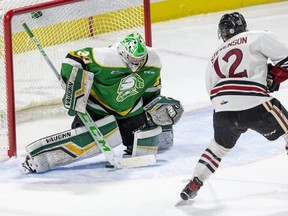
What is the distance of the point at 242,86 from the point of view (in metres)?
3.05

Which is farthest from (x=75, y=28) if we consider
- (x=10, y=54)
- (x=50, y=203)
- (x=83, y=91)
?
(x=50, y=203)

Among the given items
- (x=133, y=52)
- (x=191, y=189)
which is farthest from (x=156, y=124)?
(x=191, y=189)

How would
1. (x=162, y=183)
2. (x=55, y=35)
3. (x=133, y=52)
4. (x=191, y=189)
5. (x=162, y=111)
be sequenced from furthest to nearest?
1. (x=55, y=35)
2. (x=162, y=111)
3. (x=133, y=52)
4. (x=162, y=183)
5. (x=191, y=189)

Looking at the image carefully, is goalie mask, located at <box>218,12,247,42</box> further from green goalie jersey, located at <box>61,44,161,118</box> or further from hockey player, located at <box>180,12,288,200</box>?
green goalie jersey, located at <box>61,44,161,118</box>

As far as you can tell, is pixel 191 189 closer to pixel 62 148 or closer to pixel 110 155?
pixel 110 155

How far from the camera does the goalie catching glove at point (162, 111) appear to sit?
386 cm

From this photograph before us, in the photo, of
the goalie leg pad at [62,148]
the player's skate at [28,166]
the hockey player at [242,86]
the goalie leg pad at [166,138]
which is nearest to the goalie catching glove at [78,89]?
the goalie leg pad at [62,148]

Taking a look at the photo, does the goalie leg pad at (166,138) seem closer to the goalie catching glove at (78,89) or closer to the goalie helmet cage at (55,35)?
the goalie catching glove at (78,89)

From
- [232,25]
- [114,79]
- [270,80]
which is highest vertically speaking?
[232,25]

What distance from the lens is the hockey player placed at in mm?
3033

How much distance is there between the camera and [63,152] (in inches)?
147

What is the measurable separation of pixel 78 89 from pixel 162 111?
16.4 inches

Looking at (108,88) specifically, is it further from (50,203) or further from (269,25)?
(269,25)

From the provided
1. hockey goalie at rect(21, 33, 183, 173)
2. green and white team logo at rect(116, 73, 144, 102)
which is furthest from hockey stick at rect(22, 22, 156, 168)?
green and white team logo at rect(116, 73, 144, 102)
